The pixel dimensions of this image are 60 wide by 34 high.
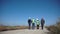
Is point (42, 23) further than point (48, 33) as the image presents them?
Yes

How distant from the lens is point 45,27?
1027cm

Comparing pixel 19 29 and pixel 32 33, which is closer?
pixel 32 33

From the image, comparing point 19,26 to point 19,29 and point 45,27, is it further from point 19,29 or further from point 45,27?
point 45,27

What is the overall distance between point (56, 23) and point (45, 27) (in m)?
0.73

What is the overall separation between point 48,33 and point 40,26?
4.06ft

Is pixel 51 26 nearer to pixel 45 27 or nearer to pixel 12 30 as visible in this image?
pixel 45 27

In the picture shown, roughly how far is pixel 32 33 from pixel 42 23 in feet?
3.22

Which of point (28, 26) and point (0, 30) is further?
point (28, 26)

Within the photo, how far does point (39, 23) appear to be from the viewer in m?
10.4

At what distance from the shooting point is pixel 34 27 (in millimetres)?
10484

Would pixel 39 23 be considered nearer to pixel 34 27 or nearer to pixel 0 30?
pixel 34 27

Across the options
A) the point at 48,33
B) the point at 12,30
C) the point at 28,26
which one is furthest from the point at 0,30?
the point at 48,33

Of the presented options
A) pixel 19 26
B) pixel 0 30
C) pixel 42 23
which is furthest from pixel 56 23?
pixel 0 30

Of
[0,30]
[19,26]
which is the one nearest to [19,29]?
[19,26]
